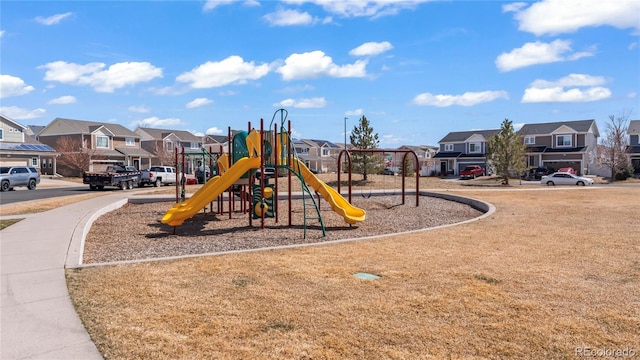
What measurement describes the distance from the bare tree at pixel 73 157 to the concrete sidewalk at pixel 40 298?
47137mm

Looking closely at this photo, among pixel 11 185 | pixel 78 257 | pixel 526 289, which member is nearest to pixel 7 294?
pixel 78 257

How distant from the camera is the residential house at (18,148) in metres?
47.2

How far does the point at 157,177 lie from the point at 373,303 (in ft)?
116

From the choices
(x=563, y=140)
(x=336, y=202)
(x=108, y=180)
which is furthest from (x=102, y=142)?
(x=563, y=140)

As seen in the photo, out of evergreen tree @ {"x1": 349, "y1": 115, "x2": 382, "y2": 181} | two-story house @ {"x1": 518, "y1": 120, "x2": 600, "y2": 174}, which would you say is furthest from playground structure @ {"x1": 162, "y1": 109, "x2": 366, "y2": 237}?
two-story house @ {"x1": 518, "y1": 120, "x2": 600, "y2": 174}

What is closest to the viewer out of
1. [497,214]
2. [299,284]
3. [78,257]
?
[299,284]

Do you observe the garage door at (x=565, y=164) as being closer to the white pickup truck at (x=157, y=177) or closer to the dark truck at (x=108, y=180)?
the white pickup truck at (x=157, y=177)

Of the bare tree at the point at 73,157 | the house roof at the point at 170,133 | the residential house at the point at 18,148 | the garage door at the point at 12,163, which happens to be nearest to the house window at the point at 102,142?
the bare tree at the point at 73,157

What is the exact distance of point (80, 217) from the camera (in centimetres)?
1326

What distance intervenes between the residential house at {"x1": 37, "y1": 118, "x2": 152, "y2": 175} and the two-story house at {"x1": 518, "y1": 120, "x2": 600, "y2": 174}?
52944 millimetres

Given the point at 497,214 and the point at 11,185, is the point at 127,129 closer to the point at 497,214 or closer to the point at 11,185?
the point at 11,185

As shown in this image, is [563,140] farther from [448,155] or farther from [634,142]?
[448,155]

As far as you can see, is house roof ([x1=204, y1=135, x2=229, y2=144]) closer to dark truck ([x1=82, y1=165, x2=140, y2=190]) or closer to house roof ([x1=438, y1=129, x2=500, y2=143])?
house roof ([x1=438, y1=129, x2=500, y2=143])

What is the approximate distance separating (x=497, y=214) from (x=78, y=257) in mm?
11836
